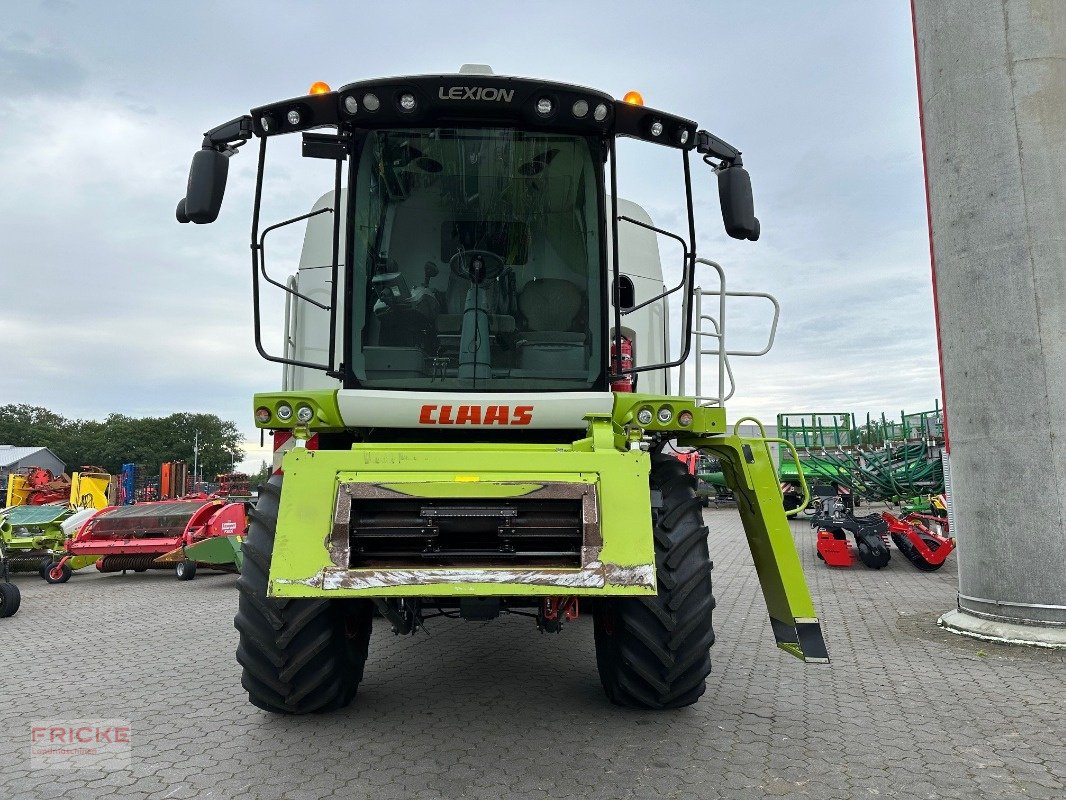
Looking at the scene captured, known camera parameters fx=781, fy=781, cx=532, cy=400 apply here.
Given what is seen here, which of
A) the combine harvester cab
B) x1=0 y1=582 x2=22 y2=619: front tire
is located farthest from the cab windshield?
the combine harvester cab

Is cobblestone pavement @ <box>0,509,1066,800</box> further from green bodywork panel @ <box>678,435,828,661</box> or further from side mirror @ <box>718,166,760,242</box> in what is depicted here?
side mirror @ <box>718,166,760,242</box>

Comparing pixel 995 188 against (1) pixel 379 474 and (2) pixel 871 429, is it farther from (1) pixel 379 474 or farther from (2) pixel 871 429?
(2) pixel 871 429

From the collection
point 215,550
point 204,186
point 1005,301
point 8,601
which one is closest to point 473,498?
point 204,186

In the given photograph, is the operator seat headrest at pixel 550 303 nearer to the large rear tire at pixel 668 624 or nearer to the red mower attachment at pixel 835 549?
the large rear tire at pixel 668 624

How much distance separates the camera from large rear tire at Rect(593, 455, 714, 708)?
357cm

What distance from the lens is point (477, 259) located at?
13.9ft

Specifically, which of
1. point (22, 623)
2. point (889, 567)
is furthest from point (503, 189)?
point (889, 567)

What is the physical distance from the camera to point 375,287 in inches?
165

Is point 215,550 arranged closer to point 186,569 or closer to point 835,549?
point 186,569

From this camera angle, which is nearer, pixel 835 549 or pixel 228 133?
pixel 228 133

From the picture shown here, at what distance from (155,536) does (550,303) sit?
9.00 m

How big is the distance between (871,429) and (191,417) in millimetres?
Answer: 87372

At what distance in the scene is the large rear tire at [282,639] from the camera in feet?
11.8

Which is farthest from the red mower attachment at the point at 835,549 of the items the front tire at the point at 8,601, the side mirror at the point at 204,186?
the front tire at the point at 8,601
